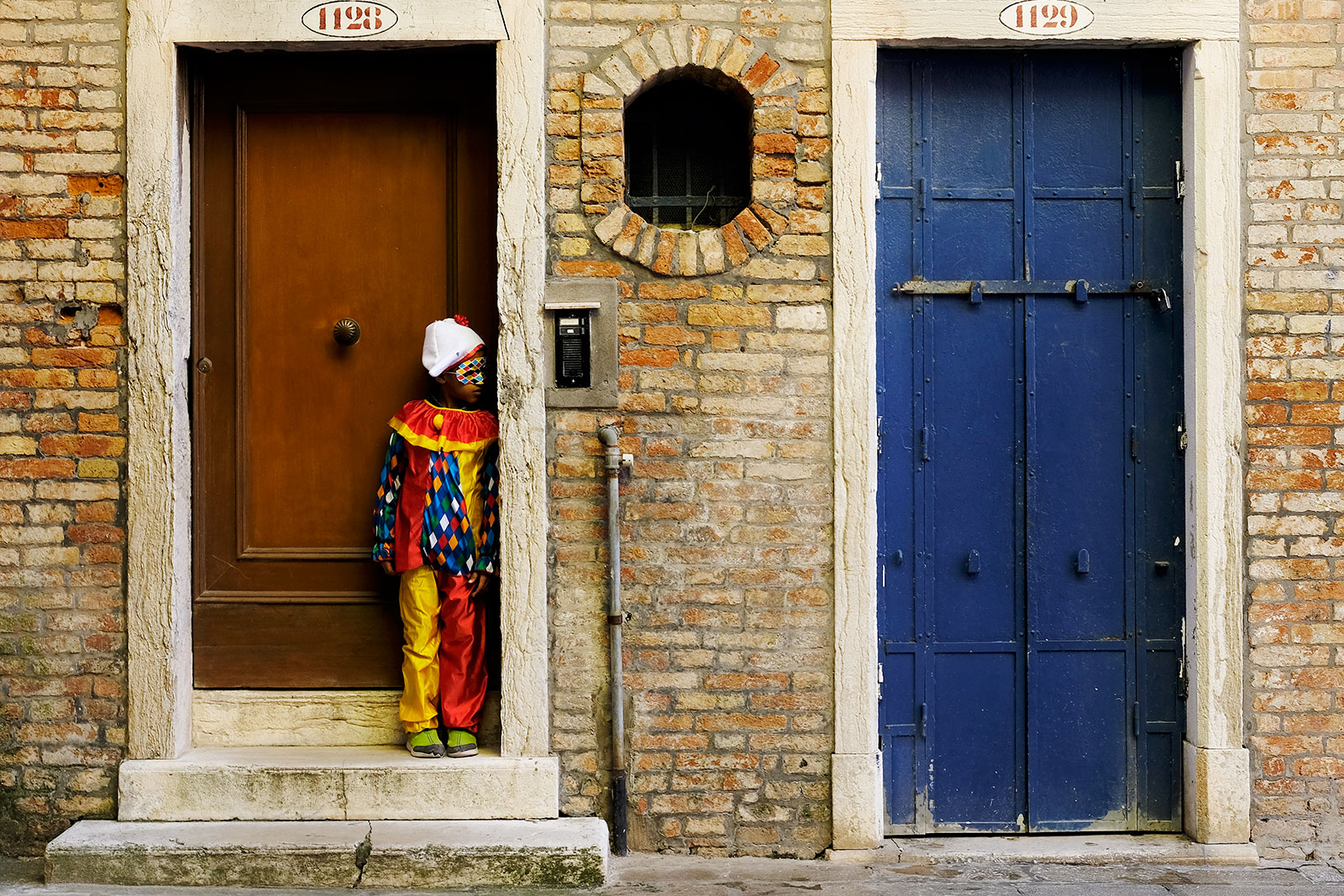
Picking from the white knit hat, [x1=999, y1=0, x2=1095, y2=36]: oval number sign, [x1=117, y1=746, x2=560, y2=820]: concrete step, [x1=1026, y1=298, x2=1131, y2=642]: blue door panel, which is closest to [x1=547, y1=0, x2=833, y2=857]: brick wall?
[x1=117, y1=746, x2=560, y2=820]: concrete step

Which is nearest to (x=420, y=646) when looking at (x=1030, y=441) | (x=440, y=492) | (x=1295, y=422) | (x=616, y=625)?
(x=440, y=492)

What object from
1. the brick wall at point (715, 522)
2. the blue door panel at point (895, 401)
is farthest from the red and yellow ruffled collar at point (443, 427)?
the blue door panel at point (895, 401)

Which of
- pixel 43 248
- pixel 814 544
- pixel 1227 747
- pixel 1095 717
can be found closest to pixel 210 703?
pixel 43 248

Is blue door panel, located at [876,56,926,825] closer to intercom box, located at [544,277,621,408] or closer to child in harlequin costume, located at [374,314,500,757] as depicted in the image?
intercom box, located at [544,277,621,408]

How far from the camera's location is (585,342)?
3814 mm

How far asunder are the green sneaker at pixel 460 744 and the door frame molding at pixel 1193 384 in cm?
131

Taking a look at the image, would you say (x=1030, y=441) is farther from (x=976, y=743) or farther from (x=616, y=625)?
(x=616, y=625)

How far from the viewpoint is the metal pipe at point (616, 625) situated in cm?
376

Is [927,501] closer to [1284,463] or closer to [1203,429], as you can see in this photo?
[1203,429]

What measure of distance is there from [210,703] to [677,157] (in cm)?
270

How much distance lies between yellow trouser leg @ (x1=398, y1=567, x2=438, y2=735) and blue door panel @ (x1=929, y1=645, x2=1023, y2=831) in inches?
72.8

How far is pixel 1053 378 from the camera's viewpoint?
13.1 feet

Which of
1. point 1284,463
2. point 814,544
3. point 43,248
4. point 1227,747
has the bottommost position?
point 1227,747

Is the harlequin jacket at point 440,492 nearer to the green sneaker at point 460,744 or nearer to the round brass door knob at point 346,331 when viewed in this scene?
the round brass door knob at point 346,331
